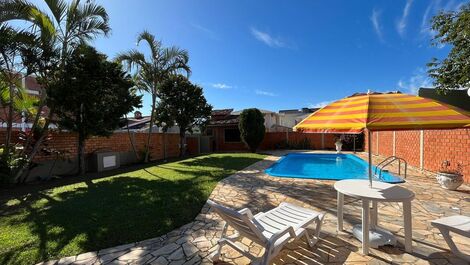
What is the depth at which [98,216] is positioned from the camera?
510 cm

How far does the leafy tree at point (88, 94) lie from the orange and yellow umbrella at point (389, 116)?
29.2 feet

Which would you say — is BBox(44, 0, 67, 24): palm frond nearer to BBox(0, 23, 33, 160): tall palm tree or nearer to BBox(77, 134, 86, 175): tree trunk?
BBox(0, 23, 33, 160): tall palm tree

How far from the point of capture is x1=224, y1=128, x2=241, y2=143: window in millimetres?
24578

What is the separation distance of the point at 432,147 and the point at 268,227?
33.5 ft

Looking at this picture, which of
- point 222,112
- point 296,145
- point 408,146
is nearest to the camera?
point 408,146

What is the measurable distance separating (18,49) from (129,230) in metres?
7.44

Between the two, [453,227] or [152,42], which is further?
[152,42]

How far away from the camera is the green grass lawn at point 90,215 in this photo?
387cm

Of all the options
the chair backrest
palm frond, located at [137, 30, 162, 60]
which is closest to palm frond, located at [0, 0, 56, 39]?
palm frond, located at [137, 30, 162, 60]

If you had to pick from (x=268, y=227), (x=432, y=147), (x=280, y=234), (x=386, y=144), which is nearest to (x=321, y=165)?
(x=386, y=144)

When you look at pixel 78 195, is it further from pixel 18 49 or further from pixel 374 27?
pixel 374 27

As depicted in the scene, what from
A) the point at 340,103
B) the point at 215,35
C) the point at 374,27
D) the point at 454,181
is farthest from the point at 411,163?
the point at 215,35

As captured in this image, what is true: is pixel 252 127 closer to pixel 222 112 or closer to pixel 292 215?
pixel 222 112

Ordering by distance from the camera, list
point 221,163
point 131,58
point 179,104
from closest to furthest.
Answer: point 221,163 < point 131,58 < point 179,104
